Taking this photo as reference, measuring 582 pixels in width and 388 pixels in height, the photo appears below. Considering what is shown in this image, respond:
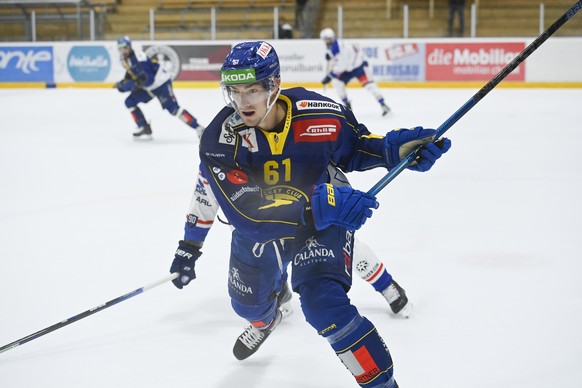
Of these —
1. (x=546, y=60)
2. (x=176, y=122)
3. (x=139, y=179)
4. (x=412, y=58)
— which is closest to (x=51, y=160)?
(x=139, y=179)

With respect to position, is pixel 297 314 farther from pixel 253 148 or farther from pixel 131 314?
pixel 253 148

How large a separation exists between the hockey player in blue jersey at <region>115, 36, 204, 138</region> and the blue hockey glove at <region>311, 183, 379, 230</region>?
6.87 m

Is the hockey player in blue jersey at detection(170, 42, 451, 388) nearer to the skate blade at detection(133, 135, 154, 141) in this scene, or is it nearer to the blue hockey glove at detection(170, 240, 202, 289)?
the blue hockey glove at detection(170, 240, 202, 289)

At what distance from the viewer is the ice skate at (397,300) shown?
3354 millimetres

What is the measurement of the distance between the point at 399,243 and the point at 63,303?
2.01 m

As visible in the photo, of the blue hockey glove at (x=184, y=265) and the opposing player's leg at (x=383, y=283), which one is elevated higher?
the blue hockey glove at (x=184, y=265)

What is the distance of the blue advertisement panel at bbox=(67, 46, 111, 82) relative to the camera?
15.8 m

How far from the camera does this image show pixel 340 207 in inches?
90.4

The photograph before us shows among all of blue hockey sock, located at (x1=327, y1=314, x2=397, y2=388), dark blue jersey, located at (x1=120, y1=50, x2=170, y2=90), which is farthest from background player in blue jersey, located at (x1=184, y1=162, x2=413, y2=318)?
dark blue jersey, located at (x1=120, y1=50, x2=170, y2=90)

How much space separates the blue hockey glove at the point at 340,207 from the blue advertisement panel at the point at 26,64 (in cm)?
1489

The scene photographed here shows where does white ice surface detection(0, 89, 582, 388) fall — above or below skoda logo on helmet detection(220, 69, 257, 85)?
below

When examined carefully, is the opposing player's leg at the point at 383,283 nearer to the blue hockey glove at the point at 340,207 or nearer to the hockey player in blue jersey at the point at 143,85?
the blue hockey glove at the point at 340,207

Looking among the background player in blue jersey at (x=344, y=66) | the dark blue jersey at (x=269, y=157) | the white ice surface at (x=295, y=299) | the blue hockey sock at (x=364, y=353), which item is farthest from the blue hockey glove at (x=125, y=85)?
the blue hockey sock at (x=364, y=353)

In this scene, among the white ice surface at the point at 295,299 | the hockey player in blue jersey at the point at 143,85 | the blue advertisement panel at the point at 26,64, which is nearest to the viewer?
the white ice surface at the point at 295,299
